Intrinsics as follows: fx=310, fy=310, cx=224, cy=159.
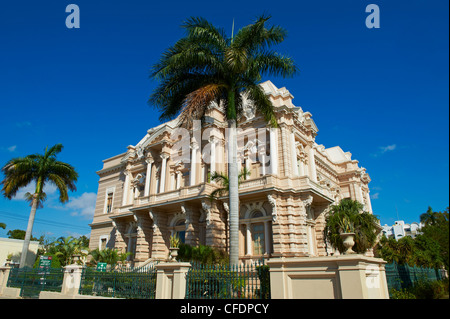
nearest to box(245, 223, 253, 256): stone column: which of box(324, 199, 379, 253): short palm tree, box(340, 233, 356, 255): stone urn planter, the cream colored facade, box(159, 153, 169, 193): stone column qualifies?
the cream colored facade

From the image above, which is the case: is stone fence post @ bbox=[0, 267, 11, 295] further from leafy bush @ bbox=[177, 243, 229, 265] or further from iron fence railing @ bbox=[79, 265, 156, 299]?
leafy bush @ bbox=[177, 243, 229, 265]

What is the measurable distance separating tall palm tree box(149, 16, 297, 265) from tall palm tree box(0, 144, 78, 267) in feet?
49.1

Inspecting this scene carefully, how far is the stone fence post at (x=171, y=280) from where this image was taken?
10.3 m

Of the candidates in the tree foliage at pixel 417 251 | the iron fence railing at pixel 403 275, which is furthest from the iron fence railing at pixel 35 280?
the tree foliage at pixel 417 251

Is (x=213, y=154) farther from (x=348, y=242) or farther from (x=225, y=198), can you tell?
(x=348, y=242)

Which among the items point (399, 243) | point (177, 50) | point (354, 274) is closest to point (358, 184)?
point (399, 243)

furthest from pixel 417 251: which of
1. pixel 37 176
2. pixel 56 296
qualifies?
pixel 37 176

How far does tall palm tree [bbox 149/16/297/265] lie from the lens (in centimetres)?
1419

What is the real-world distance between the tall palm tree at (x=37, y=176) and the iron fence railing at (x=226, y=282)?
20.0 meters

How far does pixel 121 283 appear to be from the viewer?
12047mm

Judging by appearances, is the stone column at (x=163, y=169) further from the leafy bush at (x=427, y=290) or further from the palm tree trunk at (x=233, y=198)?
the leafy bush at (x=427, y=290)

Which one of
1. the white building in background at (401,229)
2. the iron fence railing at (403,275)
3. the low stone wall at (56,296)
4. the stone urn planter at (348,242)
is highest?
the white building in background at (401,229)

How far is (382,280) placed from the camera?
872 cm
